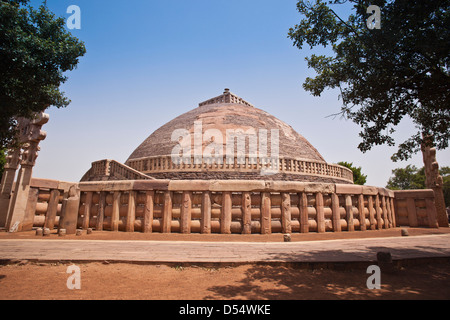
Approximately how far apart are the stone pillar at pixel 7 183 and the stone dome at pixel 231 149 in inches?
258

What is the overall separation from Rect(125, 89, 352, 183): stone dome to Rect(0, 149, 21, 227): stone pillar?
21.5 feet

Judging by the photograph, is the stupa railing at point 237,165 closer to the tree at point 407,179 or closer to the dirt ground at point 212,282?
the dirt ground at point 212,282

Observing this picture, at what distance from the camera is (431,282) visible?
3551 millimetres

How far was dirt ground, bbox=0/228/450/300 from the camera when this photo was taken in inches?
119

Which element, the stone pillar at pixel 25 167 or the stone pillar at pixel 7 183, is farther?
the stone pillar at pixel 7 183

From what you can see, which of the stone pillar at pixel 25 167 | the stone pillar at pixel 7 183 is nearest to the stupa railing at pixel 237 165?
the stone pillar at pixel 7 183

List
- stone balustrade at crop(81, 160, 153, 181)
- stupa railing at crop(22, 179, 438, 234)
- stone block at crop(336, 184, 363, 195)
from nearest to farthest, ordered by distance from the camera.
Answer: stupa railing at crop(22, 179, 438, 234)
stone block at crop(336, 184, 363, 195)
stone balustrade at crop(81, 160, 153, 181)

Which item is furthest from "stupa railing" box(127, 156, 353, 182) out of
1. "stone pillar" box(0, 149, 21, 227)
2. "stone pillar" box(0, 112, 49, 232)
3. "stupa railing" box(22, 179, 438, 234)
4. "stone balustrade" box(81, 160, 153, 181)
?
"stone pillar" box(0, 112, 49, 232)

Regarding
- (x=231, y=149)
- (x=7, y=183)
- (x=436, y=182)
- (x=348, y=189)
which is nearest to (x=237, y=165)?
(x=231, y=149)

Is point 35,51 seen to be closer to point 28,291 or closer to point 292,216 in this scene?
point 28,291

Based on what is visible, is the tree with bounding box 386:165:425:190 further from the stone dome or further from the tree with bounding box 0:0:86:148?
the tree with bounding box 0:0:86:148

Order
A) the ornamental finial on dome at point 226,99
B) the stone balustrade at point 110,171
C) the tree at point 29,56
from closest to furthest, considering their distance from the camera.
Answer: the tree at point 29,56 → the stone balustrade at point 110,171 → the ornamental finial on dome at point 226,99

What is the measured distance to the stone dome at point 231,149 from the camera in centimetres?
1416
